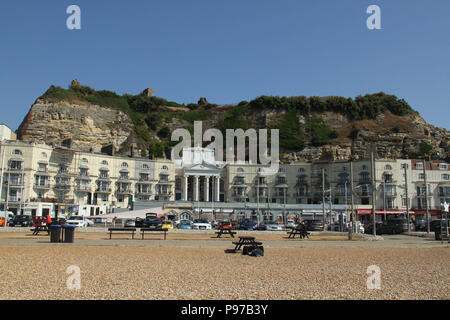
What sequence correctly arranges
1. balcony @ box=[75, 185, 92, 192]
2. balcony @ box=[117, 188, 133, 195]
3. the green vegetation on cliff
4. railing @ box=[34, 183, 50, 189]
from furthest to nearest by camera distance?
the green vegetation on cliff → balcony @ box=[117, 188, 133, 195] → balcony @ box=[75, 185, 92, 192] → railing @ box=[34, 183, 50, 189]

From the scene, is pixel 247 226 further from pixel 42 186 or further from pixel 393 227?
pixel 42 186

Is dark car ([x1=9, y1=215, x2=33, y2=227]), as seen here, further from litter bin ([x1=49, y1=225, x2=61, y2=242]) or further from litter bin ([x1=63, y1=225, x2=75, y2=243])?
litter bin ([x1=63, y1=225, x2=75, y2=243])

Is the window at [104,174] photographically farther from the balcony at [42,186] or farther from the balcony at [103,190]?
the balcony at [42,186]

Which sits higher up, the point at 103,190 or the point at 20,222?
the point at 103,190

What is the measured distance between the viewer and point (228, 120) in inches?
4626

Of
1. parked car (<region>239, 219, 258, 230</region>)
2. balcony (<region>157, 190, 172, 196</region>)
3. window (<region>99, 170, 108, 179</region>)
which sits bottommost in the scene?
parked car (<region>239, 219, 258, 230</region>)

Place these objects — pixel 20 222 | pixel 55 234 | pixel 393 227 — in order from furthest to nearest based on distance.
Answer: pixel 20 222 → pixel 393 227 → pixel 55 234

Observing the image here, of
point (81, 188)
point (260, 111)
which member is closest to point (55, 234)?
point (81, 188)

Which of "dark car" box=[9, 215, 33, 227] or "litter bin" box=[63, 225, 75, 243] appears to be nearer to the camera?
"litter bin" box=[63, 225, 75, 243]

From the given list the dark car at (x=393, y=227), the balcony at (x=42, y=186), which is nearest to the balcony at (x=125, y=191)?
the balcony at (x=42, y=186)

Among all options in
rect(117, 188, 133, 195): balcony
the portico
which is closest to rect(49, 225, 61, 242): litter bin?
rect(117, 188, 133, 195): balcony
